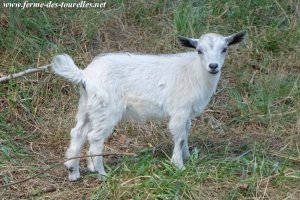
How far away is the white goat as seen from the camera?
4.98 m

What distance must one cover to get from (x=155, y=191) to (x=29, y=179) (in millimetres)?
1014

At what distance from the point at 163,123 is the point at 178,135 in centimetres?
98

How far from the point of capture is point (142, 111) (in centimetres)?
515

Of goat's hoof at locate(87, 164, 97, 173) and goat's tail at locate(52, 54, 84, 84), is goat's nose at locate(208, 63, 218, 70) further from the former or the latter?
goat's hoof at locate(87, 164, 97, 173)

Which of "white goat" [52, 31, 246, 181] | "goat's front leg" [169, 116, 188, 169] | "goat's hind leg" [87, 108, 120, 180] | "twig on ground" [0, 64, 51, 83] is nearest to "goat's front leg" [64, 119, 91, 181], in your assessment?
"white goat" [52, 31, 246, 181]

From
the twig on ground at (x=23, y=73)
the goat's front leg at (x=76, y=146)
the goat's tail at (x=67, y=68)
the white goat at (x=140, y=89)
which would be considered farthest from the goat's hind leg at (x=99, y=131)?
the twig on ground at (x=23, y=73)

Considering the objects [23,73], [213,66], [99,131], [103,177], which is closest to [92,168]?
[103,177]

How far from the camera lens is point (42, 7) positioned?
23.9ft

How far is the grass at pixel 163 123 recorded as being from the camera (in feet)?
15.9


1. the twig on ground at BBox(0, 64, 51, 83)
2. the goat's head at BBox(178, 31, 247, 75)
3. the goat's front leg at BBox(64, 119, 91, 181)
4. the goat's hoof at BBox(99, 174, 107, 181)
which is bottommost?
the goat's hoof at BBox(99, 174, 107, 181)

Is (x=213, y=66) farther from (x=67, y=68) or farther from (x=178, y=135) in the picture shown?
(x=67, y=68)

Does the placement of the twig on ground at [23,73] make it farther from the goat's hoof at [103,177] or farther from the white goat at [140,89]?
the goat's hoof at [103,177]

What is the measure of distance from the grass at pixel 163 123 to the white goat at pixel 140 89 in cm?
26
